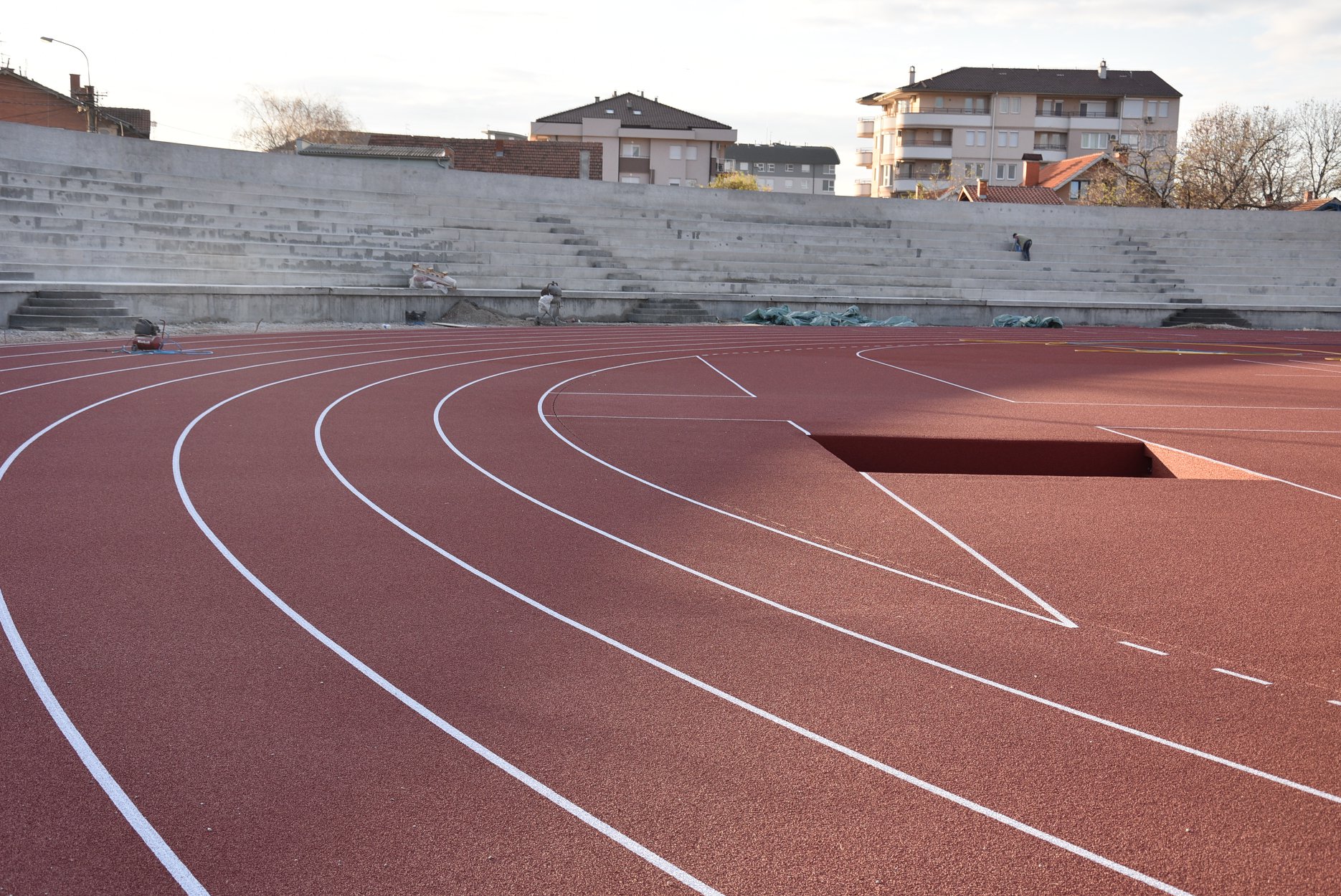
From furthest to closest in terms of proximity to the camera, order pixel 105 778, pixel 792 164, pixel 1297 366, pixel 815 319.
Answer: pixel 792 164 → pixel 815 319 → pixel 1297 366 → pixel 105 778

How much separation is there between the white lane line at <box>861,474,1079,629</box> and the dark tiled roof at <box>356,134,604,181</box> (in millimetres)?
38031

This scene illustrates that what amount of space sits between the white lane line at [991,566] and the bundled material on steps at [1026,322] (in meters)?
19.8

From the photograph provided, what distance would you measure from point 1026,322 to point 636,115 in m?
45.5

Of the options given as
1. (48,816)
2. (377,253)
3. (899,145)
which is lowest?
(48,816)

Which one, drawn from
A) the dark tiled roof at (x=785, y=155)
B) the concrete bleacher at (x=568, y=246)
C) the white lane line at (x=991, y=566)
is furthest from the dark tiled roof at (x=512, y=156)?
the dark tiled roof at (x=785, y=155)

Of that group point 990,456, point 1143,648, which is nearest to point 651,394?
point 990,456

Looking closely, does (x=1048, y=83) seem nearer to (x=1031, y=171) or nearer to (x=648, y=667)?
(x=1031, y=171)

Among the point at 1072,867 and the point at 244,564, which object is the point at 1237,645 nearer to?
the point at 1072,867

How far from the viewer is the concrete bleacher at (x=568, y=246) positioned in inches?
832

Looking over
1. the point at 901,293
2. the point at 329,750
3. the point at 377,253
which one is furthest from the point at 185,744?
the point at 901,293

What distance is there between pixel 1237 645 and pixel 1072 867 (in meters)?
2.26

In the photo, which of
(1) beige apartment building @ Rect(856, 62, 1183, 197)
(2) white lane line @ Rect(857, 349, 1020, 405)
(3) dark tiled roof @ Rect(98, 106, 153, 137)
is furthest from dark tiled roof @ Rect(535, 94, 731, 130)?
(2) white lane line @ Rect(857, 349, 1020, 405)

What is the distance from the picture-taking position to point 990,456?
385 inches

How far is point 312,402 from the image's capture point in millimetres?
11320
